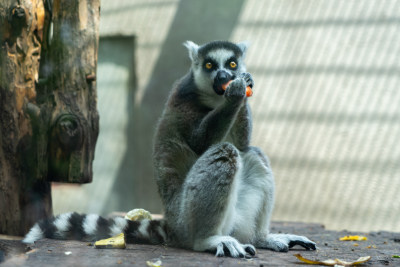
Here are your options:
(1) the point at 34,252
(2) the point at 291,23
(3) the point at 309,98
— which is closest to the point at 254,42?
(2) the point at 291,23

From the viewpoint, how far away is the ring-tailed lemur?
119 inches

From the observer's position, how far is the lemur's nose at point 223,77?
11.2 feet

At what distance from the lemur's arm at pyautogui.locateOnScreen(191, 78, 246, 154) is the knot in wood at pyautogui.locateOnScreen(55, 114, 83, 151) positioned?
3.41 feet

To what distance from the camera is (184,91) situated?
3.54 meters

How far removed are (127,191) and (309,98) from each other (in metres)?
3.04

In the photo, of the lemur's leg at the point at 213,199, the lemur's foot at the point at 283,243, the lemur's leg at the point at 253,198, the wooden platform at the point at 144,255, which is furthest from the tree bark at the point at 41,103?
the lemur's foot at the point at 283,243

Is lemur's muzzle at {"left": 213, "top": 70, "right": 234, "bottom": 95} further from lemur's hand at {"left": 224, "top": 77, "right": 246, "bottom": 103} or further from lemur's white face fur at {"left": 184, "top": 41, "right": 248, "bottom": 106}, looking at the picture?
lemur's hand at {"left": 224, "top": 77, "right": 246, "bottom": 103}

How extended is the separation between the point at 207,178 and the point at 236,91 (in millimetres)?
605

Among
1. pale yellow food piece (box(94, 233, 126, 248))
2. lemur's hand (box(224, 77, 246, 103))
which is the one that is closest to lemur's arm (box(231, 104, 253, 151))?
lemur's hand (box(224, 77, 246, 103))

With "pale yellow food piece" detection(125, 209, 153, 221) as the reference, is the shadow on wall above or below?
above

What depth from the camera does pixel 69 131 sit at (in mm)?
3760

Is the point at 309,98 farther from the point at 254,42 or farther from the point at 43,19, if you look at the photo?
the point at 43,19

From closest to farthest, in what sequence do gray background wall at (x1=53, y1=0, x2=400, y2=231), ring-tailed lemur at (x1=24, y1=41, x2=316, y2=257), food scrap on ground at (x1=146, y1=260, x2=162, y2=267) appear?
food scrap on ground at (x1=146, y1=260, x2=162, y2=267), ring-tailed lemur at (x1=24, y1=41, x2=316, y2=257), gray background wall at (x1=53, y1=0, x2=400, y2=231)

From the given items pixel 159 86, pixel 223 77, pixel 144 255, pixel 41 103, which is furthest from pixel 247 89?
pixel 159 86
